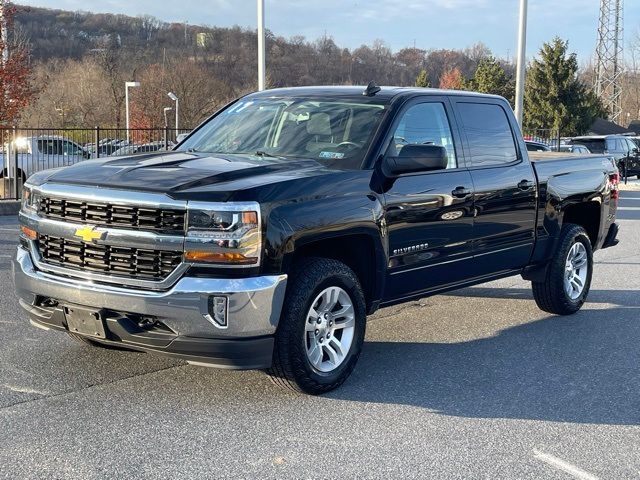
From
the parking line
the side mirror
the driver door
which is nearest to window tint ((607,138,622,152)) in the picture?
the driver door

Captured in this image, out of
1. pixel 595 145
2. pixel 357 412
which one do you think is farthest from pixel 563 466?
pixel 595 145

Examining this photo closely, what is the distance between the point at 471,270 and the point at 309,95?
1865 mm

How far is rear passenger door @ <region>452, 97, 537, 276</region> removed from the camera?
6.18m

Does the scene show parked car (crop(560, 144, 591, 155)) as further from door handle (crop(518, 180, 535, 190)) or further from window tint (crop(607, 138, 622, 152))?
door handle (crop(518, 180, 535, 190))

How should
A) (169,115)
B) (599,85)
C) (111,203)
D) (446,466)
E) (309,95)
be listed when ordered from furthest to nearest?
1. (599,85)
2. (169,115)
3. (309,95)
4. (111,203)
5. (446,466)

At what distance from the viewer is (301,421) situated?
4457 millimetres

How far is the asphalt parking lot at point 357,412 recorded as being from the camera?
3.87 metres

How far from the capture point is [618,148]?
28719 mm

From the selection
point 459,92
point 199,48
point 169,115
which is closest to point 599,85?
point 169,115

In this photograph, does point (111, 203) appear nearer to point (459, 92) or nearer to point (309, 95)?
point (309, 95)

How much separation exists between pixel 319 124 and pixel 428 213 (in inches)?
40.2

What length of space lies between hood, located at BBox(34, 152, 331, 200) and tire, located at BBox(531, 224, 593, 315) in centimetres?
300

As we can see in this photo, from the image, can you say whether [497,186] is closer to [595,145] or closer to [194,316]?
[194,316]

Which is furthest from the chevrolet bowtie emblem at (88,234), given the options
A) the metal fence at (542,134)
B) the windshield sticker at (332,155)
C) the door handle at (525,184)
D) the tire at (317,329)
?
the metal fence at (542,134)
